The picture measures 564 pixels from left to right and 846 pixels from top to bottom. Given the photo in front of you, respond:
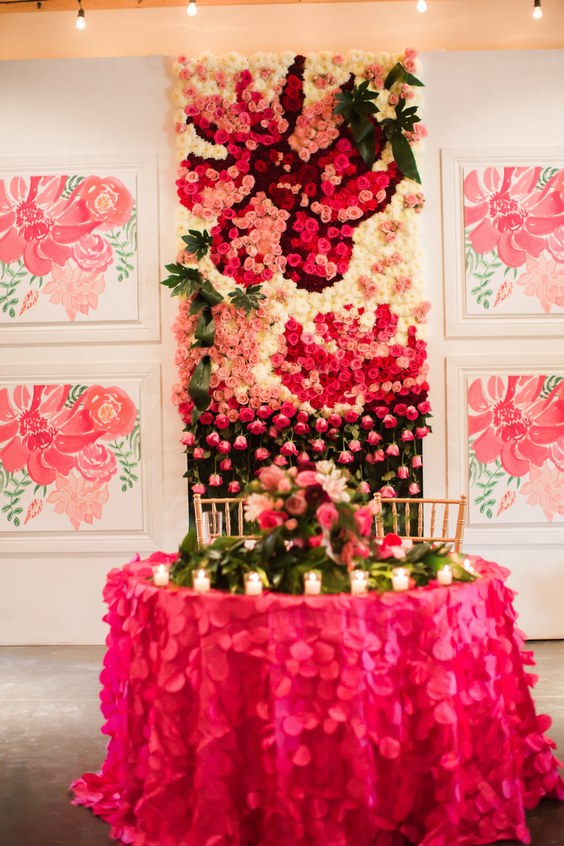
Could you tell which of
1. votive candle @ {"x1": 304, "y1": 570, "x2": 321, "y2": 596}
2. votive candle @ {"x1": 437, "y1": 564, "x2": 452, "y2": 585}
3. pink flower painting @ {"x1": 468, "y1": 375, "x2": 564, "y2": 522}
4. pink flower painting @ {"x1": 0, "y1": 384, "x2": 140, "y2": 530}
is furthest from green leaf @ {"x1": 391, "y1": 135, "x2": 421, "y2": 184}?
votive candle @ {"x1": 304, "y1": 570, "x2": 321, "y2": 596}

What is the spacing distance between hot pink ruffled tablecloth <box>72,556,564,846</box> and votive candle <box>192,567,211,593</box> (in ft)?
0.08

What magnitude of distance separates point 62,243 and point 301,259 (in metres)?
1.26

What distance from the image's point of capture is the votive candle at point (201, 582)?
218cm

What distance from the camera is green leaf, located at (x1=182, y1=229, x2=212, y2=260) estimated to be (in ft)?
13.9

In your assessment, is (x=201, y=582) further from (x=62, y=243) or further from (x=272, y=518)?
(x=62, y=243)

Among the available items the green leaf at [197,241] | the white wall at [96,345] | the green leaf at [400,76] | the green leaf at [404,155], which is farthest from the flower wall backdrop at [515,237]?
the white wall at [96,345]

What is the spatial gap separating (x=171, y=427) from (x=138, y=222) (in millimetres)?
1093

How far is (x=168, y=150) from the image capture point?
4348mm

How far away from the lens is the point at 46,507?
14.3 ft

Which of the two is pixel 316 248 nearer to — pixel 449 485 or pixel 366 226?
pixel 366 226

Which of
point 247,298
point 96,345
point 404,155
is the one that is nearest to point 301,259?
point 247,298

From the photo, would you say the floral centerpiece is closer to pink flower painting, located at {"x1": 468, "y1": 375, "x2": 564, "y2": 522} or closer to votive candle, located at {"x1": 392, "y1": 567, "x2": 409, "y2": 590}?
votive candle, located at {"x1": 392, "y1": 567, "x2": 409, "y2": 590}

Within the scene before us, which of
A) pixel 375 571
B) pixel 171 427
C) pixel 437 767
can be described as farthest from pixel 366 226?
pixel 437 767

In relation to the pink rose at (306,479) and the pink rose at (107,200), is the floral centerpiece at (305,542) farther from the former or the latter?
the pink rose at (107,200)
